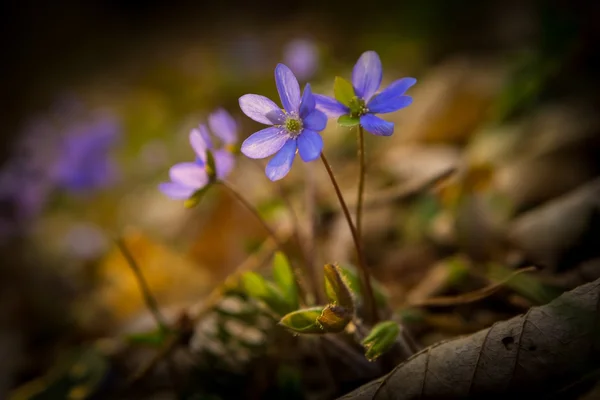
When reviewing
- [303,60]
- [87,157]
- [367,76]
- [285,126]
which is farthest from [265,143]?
[87,157]

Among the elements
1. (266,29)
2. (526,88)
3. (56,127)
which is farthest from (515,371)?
(266,29)

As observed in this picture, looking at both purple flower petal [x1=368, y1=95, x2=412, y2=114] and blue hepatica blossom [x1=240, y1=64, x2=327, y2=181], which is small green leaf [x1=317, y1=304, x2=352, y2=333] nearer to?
blue hepatica blossom [x1=240, y1=64, x2=327, y2=181]

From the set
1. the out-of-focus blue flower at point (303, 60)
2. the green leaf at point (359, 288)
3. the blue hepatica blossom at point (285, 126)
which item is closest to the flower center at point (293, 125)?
the blue hepatica blossom at point (285, 126)

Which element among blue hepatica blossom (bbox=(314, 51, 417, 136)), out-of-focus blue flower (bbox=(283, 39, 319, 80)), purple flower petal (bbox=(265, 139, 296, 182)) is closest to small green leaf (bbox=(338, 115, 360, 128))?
blue hepatica blossom (bbox=(314, 51, 417, 136))

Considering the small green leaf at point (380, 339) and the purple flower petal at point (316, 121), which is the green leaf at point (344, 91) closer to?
the purple flower petal at point (316, 121)

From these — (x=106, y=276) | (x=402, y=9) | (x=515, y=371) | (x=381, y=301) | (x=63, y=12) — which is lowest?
(x=515, y=371)

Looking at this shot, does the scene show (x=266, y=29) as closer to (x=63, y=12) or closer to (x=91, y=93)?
(x=91, y=93)

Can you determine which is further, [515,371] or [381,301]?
[381,301]
